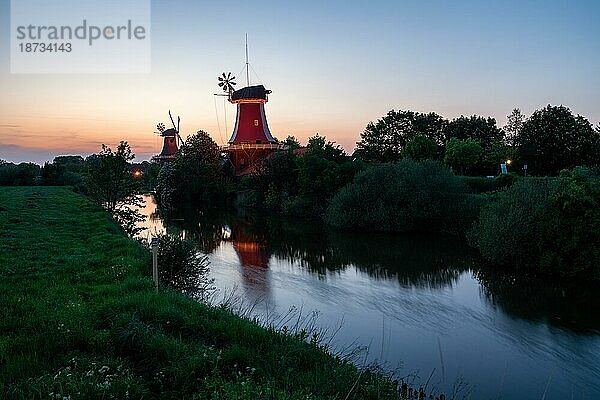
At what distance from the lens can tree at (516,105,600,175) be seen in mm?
36125

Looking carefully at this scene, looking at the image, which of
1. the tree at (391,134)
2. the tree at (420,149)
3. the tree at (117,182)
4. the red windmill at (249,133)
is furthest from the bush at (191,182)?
the tree at (117,182)

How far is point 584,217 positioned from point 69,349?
15.5 meters

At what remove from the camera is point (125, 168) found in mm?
21516

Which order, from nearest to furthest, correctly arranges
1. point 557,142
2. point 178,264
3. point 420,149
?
1. point 178,264
2. point 557,142
3. point 420,149

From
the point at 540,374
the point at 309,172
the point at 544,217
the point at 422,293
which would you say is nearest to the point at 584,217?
the point at 544,217

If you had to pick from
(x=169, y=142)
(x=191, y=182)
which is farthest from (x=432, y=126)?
(x=169, y=142)

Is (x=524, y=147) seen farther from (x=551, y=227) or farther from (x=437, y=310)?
(x=437, y=310)

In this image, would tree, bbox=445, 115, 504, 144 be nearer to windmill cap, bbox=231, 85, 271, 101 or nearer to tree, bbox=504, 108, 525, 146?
tree, bbox=504, 108, 525, 146

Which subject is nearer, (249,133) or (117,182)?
(117,182)

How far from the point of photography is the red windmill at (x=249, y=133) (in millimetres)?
49125

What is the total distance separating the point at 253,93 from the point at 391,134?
15.7 metres

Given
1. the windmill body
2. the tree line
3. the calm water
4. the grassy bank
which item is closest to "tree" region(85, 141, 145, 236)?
the calm water

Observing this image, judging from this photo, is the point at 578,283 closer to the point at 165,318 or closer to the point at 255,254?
the point at 255,254

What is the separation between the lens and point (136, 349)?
5.61 m
